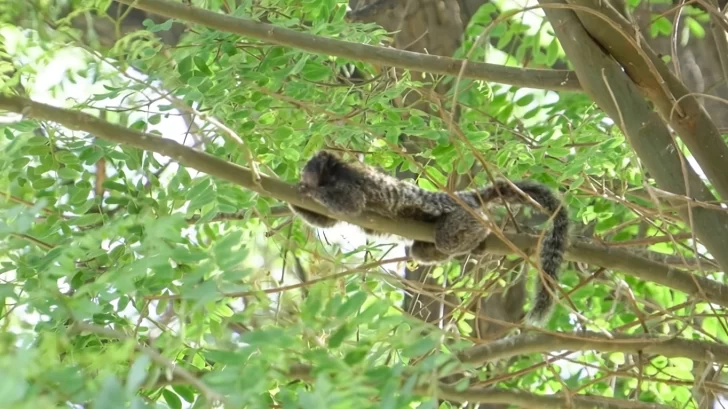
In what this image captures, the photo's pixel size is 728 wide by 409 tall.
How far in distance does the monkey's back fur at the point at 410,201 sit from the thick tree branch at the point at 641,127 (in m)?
0.75

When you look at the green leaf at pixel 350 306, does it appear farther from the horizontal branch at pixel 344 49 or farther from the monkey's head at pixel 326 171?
the monkey's head at pixel 326 171

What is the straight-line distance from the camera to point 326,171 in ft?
12.8

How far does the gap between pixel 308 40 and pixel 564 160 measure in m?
1.46

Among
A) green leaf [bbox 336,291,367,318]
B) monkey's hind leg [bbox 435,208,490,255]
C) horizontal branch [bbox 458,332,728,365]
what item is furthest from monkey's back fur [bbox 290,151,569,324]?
green leaf [bbox 336,291,367,318]

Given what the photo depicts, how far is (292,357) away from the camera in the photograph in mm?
2006

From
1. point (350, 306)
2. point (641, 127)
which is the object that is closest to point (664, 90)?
point (641, 127)

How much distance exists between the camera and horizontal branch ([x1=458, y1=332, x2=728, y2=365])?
296 cm

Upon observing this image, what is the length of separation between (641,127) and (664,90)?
0.15 metres

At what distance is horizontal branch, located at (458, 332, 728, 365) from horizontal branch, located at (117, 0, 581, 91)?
88 centimetres

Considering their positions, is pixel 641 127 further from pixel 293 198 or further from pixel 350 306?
pixel 350 306

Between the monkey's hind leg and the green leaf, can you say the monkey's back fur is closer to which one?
the monkey's hind leg

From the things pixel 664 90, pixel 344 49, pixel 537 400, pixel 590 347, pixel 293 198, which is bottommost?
pixel 537 400

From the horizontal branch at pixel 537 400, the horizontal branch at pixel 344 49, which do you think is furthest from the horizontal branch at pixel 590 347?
the horizontal branch at pixel 344 49

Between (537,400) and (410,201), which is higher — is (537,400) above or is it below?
below
